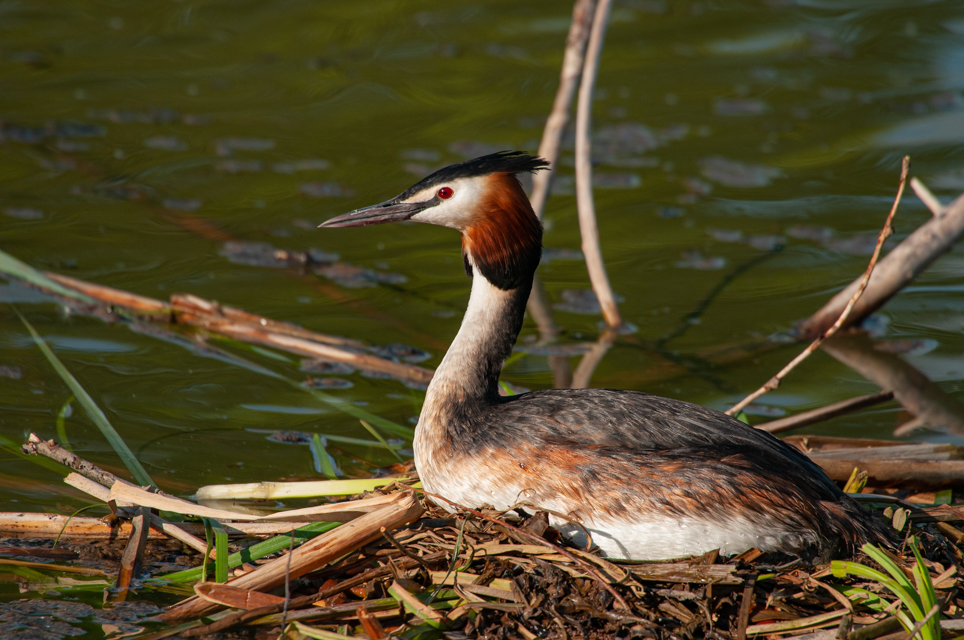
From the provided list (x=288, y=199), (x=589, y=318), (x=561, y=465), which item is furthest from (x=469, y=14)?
(x=561, y=465)

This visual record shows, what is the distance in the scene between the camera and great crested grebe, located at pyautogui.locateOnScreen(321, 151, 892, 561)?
3.99 meters

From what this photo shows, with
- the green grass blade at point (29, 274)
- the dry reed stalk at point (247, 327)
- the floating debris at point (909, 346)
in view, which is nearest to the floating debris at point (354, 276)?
the dry reed stalk at point (247, 327)

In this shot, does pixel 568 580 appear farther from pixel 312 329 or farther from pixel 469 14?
pixel 469 14

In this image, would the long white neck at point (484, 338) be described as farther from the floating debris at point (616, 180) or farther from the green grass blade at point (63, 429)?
the floating debris at point (616, 180)

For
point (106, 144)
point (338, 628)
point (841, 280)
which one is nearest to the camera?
point (338, 628)

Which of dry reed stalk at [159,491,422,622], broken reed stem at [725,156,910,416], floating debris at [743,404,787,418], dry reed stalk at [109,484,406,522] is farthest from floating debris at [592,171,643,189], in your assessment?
dry reed stalk at [159,491,422,622]

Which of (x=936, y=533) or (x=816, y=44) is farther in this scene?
(x=816, y=44)

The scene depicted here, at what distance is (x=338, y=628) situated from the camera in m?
3.73

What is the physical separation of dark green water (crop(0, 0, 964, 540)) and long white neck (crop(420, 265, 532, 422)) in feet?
2.99

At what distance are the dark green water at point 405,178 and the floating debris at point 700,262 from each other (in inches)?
1.2

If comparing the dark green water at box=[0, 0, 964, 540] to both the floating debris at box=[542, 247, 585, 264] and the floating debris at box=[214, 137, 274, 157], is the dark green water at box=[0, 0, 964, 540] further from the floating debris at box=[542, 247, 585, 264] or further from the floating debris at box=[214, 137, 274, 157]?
→ the floating debris at box=[542, 247, 585, 264]

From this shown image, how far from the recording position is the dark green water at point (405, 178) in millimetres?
6102

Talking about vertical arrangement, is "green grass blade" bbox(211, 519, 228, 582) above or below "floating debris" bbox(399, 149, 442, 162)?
below

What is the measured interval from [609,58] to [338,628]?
31.3 feet
